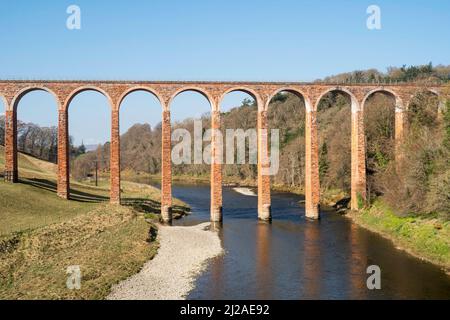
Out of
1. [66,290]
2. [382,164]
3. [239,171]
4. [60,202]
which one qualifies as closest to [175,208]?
[60,202]

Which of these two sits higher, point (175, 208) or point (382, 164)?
point (382, 164)

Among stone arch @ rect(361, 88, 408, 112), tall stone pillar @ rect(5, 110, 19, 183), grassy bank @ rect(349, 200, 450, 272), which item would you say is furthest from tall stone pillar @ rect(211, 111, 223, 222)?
tall stone pillar @ rect(5, 110, 19, 183)

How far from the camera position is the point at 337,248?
96.8ft

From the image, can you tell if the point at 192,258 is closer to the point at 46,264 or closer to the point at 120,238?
the point at 120,238

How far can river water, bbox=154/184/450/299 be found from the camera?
2059 cm

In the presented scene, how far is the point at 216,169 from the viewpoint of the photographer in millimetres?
39156

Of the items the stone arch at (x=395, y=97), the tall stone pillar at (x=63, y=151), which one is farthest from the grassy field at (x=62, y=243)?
the stone arch at (x=395, y=97)

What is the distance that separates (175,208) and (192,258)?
19.9 meters

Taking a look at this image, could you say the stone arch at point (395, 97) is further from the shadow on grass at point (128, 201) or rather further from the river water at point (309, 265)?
the shadow on grass at point (128, 201)

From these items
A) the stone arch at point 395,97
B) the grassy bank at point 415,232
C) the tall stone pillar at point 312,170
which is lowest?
the grassy bank at point 415,232

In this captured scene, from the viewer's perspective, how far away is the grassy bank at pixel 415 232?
26252mm

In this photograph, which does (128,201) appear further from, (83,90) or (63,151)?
(83,90)

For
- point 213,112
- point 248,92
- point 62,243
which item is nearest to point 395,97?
point 248,92

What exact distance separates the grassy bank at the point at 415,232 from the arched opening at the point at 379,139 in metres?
3.35
